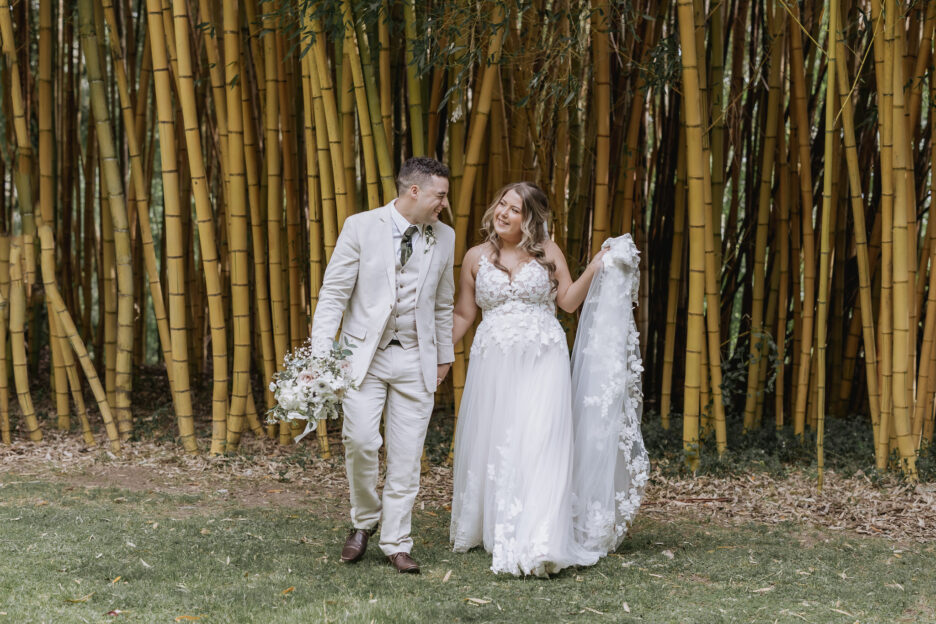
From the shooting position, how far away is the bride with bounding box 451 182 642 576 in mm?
2646

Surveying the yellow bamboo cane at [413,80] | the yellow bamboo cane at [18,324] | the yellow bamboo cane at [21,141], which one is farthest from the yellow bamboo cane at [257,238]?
the yellow bamboo cane at [18,324]

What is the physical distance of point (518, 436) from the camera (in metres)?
2.71

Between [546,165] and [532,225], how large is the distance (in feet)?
3.52

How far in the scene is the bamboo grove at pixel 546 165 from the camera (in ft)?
11.2

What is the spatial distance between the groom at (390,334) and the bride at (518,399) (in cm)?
24

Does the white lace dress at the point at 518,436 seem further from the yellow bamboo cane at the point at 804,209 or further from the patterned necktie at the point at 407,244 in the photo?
the yellow bamboo cane at the point at 804,209

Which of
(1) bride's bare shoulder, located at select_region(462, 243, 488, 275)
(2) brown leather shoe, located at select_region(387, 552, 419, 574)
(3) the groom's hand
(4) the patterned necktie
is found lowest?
(2) brown leather shoe, located at select_region(387, 552, 419, 574)

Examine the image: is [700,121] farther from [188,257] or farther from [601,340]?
[188,257]

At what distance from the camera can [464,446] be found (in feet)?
9.32

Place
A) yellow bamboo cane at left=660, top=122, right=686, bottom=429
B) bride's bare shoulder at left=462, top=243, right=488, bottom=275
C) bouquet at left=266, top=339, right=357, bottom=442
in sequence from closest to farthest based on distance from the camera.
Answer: bouquet at left=266, top=339, right=357, bottom=442 → bride's bare shoulder at left=462, top=243, right=488, bottom=275 → yellow bamboo cane at left=660, top=122, right=686, bottom=429

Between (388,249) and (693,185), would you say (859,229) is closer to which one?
(693,185)

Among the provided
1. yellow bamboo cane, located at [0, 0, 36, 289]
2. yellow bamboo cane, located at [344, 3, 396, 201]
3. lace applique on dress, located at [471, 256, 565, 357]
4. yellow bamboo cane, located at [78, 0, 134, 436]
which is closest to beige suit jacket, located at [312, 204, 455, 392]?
lace applique on dress, located at [471, 256, 565, 357]

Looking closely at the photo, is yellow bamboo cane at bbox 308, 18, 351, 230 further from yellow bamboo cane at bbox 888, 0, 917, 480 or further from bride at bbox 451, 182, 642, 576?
yellow bamboo cane at bbox 888, 0, 917, 480

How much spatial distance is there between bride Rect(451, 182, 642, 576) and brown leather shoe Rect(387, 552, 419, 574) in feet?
0.72
